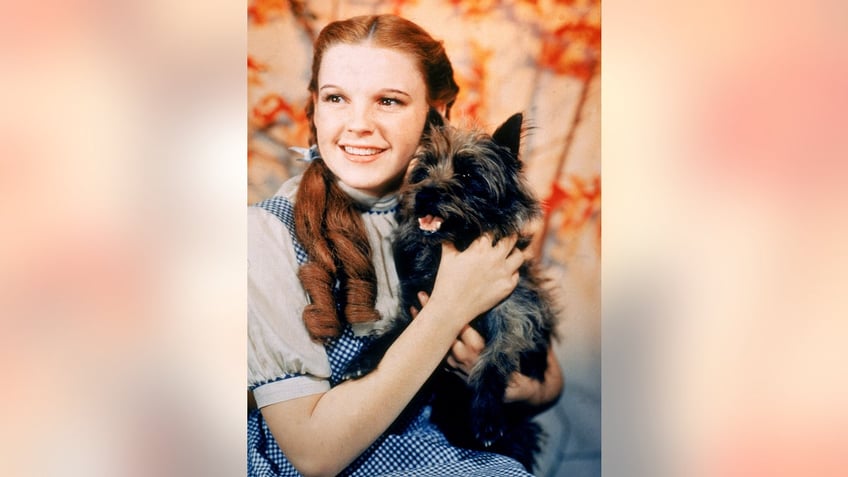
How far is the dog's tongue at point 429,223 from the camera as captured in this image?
1791 millimetres

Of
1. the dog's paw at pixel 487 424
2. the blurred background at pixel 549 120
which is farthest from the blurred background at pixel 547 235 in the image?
the dog's paw at pixel 487 424

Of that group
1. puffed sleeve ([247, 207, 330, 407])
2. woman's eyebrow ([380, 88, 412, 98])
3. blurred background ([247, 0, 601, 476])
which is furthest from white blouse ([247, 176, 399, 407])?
woman's eyebrow ([380, 88, 412, 98])

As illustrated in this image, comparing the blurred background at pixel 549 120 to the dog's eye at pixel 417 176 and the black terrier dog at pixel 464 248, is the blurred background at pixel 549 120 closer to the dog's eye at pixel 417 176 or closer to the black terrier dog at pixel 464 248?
the black terrier dog at pixel 464 248

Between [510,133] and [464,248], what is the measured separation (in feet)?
1.03

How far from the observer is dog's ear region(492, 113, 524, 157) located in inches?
71.3

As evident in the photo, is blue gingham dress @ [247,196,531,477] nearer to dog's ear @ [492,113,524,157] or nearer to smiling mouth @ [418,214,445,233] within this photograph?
smiling mouth @ [418,214,445,233]

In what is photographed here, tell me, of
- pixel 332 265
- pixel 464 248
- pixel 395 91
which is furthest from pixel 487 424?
pixel 395 91

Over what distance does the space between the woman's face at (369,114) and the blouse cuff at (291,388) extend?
492 mm

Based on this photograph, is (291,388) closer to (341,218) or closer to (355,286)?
(355,286)

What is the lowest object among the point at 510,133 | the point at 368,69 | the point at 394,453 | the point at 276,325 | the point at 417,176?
the point at 394,453

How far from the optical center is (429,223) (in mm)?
1792
